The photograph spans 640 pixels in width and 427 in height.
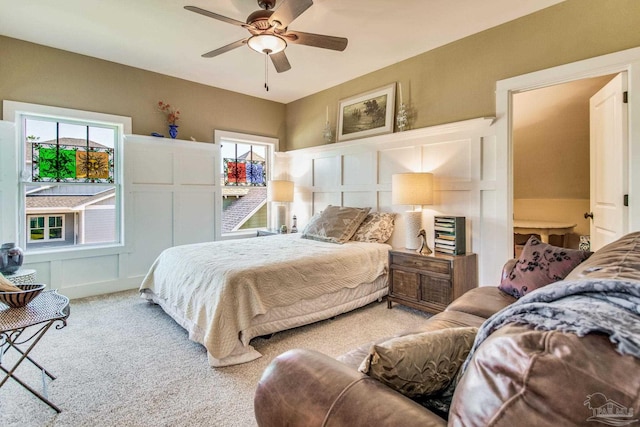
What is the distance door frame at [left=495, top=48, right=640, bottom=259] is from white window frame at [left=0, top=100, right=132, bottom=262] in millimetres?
4252

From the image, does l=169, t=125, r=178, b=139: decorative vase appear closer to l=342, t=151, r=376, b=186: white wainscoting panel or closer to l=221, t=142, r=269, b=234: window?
l=221, t=142, r=269, b=234: window

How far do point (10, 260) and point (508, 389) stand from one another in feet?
12.7

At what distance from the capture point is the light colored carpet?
5.48 ft

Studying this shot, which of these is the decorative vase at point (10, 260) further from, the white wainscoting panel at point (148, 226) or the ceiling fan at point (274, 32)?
the ceiling fan at point (274, 32)

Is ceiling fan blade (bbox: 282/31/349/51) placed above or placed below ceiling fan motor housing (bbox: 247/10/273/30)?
below

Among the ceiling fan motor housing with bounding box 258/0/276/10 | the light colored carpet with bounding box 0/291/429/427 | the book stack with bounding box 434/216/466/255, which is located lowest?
the light colored carpet with bounding box 0/291/429/427

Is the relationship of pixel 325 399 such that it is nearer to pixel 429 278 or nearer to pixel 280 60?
pixel 429 278

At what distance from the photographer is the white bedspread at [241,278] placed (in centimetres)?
224

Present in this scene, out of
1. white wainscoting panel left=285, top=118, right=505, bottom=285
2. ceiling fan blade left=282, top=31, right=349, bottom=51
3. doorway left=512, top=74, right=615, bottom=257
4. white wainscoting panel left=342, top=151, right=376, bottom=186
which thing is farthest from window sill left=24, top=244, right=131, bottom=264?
doorway left=512, top=74, right=615, bottom=257

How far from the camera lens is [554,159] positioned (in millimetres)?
4578

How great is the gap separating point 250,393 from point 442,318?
1214mm

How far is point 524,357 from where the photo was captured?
55cm

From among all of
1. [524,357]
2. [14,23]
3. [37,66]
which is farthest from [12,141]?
[524,357]

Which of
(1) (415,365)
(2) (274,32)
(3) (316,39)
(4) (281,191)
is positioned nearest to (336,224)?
(4) (281,191)
